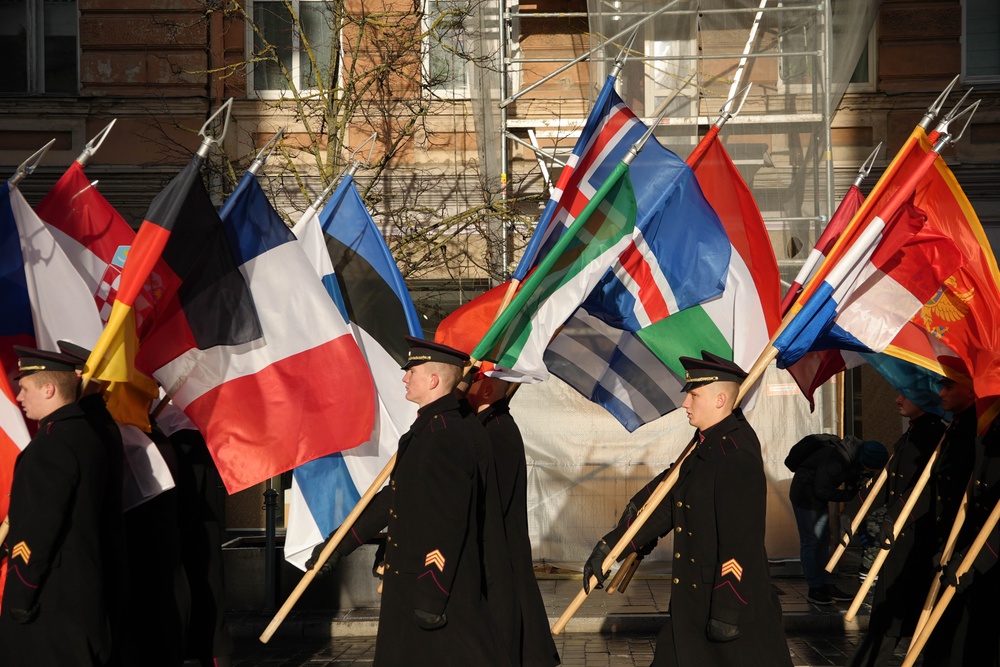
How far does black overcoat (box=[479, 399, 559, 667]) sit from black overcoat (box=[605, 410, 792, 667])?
3.76 ft

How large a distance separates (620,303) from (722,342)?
0.68 meters

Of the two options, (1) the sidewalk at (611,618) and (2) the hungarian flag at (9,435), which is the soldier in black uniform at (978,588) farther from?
(2) the hungarian flag at (9,435)

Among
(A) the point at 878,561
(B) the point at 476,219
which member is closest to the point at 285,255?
(A) the point at 878,561

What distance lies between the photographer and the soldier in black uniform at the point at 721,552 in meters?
6.02

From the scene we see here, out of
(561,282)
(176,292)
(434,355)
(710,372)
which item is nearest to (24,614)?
(176,292)

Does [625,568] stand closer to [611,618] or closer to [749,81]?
[611,618]

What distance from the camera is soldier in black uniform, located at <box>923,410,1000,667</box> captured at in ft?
23.2

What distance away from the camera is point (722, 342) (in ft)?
26.2

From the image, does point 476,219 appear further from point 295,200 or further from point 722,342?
Result: point 722,342

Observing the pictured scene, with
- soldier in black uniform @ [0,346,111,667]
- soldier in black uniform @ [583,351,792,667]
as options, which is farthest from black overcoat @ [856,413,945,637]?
soldier in black uniform @ [0,346,111,667]

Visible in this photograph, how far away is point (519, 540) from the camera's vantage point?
7.55 meters

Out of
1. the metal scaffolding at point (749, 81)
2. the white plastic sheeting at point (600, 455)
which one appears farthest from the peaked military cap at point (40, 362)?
the metal scaffolding at point (749, 81)

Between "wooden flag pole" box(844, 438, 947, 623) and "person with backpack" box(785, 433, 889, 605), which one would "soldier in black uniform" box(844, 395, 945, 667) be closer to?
"wooden flag pole" box(844, 438, 947, 623)

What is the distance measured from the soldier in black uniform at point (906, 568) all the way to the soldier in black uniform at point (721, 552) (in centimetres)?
202
